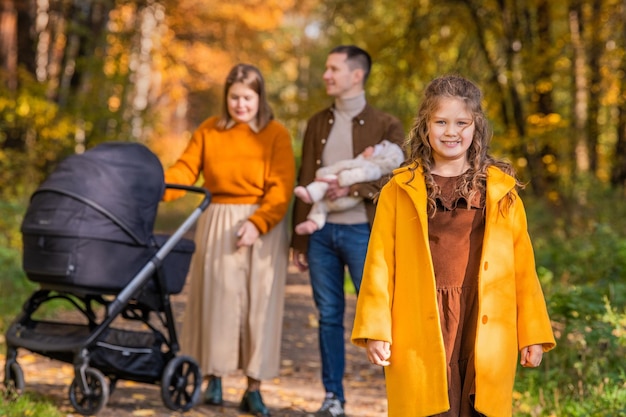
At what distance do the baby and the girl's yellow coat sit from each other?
1.85 m

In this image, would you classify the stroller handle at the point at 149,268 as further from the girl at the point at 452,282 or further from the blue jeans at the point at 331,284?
the girl at the point at 452,282

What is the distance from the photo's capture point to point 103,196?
5570 mm

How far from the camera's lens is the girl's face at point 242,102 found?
6.25 meters

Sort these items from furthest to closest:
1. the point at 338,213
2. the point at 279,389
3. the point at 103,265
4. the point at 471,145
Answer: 1. the point at 279,389
2. the point at 338,213
3. the point at 103,265
4. the point at 471,145

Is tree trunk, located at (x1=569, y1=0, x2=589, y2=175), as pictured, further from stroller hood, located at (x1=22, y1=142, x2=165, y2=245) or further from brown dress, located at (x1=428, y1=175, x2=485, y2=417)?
brown dress, located at (x1=428, y1=175, x2=485, y2=417)

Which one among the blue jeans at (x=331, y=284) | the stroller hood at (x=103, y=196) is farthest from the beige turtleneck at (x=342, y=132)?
the stroller hood at (x=103, y=196)

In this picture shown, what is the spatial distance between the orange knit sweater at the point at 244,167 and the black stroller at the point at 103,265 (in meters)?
0.31

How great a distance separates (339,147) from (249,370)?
1.43m

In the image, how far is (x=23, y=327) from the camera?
5.94 m

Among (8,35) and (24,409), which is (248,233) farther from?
(8,35)

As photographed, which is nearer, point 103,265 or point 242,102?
point 103,265

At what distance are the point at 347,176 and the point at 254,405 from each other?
4.99ft

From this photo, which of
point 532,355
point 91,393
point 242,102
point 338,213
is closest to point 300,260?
point 338,213

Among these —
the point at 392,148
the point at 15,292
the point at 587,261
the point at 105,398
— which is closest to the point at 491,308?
the point at 392,148
